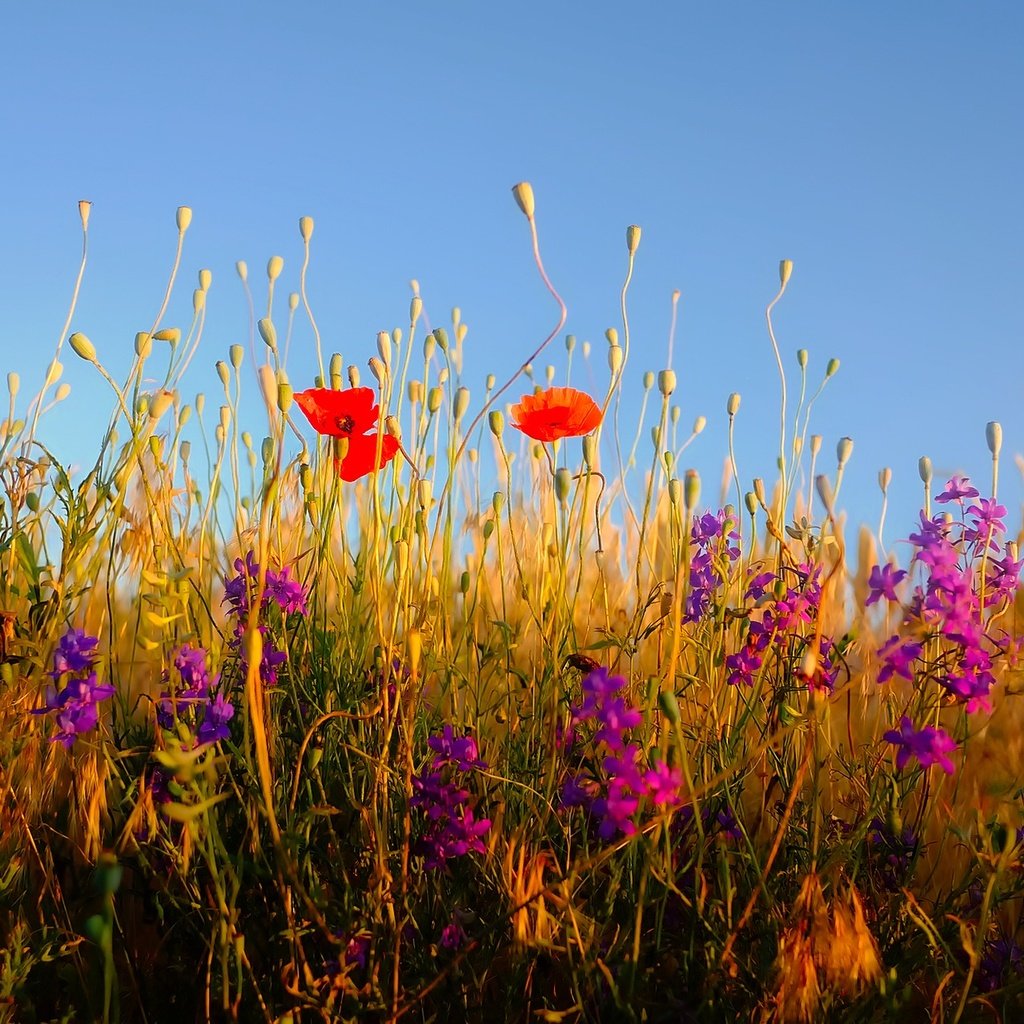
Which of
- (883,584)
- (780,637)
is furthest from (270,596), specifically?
(883,584)

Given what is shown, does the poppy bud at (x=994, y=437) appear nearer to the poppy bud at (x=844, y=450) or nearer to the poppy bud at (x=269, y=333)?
the poppy bud at (x=844, y=450)

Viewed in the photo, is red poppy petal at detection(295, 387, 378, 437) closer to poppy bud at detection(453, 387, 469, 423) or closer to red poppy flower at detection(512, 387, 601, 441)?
poppy bud at detection(453, 387, 469, 423)

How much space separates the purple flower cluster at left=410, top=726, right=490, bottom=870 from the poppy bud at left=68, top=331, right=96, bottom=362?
29.8 inches

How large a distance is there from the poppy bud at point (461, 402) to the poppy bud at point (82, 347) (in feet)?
1.86

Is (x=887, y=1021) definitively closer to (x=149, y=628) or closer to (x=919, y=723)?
(x=919, y=723)

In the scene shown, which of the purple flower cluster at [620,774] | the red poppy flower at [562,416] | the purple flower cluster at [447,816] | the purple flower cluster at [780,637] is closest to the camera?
the purple flower cluster at [620,774]

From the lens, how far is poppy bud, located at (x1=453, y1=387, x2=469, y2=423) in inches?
69.6

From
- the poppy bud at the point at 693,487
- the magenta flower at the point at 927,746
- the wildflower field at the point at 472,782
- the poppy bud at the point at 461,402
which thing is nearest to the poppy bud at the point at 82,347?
the wildflower field at the point at 472,782

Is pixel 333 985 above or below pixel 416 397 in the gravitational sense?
below

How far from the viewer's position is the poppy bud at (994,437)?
74.3 inches

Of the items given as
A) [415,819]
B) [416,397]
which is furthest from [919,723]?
[416,397]

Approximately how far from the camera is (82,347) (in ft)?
5.11

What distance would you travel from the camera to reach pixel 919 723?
1467 mm

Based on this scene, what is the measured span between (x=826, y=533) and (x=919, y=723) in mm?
290
